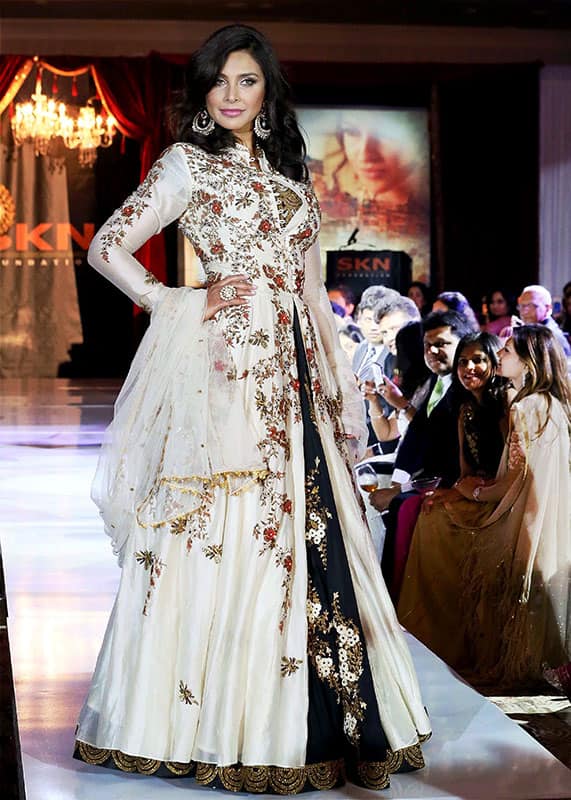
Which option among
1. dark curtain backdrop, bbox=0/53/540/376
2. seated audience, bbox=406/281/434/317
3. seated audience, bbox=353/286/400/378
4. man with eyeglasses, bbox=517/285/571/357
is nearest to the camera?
seated audience, bbox=353/286/400/378

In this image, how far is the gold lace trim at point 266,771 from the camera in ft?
6.74

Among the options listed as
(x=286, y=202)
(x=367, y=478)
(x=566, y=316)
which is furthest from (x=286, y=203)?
(x=566, y=316)

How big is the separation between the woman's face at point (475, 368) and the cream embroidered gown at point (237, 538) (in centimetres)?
158

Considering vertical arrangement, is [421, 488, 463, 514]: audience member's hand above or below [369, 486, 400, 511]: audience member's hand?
above

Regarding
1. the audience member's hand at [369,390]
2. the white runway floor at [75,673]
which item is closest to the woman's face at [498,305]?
the white runway floor at [75,673]

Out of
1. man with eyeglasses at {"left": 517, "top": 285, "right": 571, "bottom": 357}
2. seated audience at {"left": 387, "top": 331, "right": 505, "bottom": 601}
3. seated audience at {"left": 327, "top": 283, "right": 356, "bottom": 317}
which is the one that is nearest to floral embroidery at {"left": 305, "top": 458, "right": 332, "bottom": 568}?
seated audience at {"left": 387, "top": 331, "right": 505, "bottom": 601}

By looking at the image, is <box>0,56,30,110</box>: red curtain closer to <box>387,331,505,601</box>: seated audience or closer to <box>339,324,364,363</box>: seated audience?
<box>339,324,364,363</box>: seated audience

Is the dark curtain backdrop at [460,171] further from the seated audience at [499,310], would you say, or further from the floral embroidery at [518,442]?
the floral embroidery at [518,442]

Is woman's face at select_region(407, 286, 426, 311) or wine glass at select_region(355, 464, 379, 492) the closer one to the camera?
wine glass at select_region(355, 464, 379, 492)

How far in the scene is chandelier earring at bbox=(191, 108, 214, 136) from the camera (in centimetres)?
224

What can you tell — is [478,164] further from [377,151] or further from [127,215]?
[127,215]

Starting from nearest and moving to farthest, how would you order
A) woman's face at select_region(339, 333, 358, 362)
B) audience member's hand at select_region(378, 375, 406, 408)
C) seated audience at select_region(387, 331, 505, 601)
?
seated audience at select_region(387, 331, 505, 601) → audience member's hand at select_region(378, 375, 406, 408) → woman's face at select_region(339, 333, 358, 362)

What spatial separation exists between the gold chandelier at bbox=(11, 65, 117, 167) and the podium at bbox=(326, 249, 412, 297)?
7.46 feet

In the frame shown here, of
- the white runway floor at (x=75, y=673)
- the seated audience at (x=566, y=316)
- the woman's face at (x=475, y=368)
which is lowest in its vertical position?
the white runway floor at (x=75, y=673)
